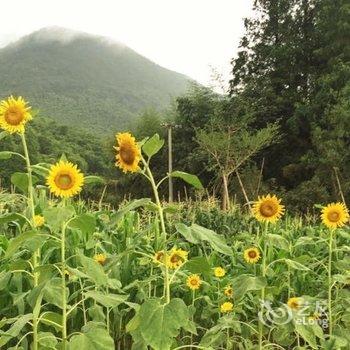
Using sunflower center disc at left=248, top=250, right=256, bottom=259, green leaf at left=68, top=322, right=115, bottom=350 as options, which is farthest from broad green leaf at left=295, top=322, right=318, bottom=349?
sunflower center disc at left=248, top=250, right=256, bottom=259

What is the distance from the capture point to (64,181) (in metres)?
1.38

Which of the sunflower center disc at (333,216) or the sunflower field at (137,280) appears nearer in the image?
the sunflower field at (137,280)

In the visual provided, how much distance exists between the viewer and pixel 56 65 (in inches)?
3088

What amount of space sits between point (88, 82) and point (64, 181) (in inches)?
2846

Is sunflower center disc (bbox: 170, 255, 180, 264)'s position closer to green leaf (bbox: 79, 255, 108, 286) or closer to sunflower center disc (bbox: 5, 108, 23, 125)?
green leaf (bbox: 79, 255, 108, 286)

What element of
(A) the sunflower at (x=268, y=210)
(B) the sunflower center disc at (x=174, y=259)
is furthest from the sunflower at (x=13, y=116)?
(A) the sunflower at (x=268, y=210)

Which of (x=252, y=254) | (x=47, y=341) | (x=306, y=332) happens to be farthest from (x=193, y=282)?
(x=47, y=341)

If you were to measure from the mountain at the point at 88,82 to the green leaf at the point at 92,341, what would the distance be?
42.5 metres

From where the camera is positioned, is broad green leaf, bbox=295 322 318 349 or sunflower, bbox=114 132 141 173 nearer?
sunflower, bbox=114 132 141 173

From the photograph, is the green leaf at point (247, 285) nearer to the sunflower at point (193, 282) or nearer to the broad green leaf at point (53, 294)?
the broad green leaf at point (53, 294)

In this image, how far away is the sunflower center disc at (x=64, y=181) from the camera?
138 cm

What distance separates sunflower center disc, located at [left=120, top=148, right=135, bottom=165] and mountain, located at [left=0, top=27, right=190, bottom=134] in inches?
1669

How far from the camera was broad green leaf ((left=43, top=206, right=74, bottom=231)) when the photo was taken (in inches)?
48.9

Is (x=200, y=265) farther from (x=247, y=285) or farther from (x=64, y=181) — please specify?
(x=64, y=181)
